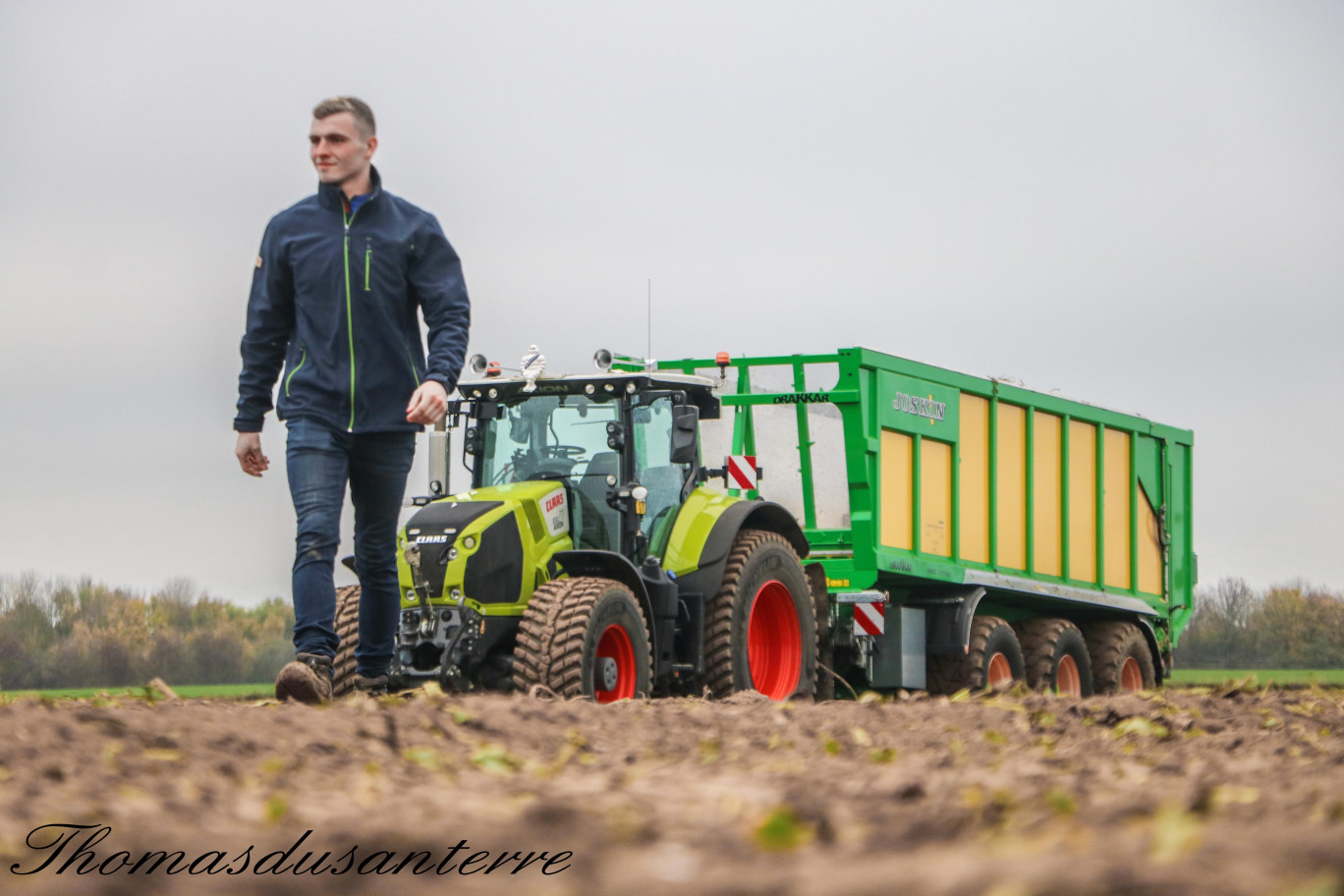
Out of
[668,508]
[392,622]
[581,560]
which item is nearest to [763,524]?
[668,508]

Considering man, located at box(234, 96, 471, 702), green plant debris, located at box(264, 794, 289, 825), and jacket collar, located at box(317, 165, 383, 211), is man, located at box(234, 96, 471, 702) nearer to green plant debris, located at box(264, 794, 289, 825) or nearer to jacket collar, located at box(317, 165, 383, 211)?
jacket collar, located at box(317, 165, 383, 211)

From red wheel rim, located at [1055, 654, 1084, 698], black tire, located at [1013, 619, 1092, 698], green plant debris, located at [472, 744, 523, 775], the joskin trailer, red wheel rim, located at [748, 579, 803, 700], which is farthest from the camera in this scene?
red wheel rim, located at [1055, 654, 1084, 698]

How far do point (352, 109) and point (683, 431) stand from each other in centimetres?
317

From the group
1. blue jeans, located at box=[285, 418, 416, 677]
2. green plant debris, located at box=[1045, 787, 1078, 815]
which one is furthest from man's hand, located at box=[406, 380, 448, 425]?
green plant debris, located at box=[1045, 787, 1078, 815]

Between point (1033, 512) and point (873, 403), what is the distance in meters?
2.91

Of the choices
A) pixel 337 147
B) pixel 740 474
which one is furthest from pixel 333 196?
pixel 740 474

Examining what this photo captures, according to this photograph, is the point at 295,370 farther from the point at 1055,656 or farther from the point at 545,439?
the point at 1055,656

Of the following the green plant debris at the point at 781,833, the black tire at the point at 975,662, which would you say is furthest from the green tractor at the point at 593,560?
the green plant debris at the point at 781,833

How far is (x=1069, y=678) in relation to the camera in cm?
1473

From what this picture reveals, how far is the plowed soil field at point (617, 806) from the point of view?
246cm

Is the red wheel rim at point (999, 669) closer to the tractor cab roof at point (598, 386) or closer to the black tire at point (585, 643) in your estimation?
the tractor cab roof at point (598, 386)

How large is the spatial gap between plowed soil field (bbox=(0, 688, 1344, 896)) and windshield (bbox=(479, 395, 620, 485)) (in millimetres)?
3849

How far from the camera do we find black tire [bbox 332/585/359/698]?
8141 millimetres

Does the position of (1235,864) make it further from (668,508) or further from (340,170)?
(668,508)
